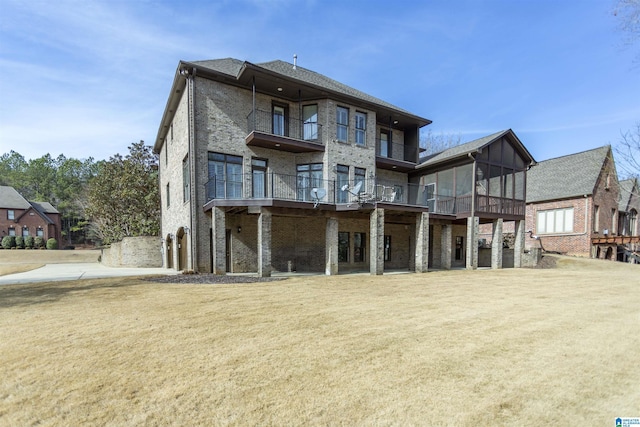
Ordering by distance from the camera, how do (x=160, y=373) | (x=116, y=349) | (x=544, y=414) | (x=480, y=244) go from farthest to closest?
(x=480, y=244) → (x=116, y=349) → (x=160, y=373) → (x=544, y=414)

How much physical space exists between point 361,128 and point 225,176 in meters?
8.06

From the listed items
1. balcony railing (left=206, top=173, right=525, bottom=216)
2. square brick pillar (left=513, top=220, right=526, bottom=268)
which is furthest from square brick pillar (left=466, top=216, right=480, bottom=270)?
square brick pillar (left=513, top=220, right=526, bottom=268)

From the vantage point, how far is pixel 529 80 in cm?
1566

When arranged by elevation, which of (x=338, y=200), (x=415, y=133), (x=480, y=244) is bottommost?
(x=480, y=244)

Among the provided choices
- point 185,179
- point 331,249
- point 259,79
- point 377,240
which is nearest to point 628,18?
point 377,240

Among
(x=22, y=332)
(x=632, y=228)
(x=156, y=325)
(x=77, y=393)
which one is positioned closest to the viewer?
(x=77, y=393)

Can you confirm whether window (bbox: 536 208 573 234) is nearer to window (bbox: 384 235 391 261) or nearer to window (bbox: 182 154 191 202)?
window (bbox: 384 235 391 261)

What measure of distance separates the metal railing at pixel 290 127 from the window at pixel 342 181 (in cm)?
188

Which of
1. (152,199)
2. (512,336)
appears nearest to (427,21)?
(512,336)

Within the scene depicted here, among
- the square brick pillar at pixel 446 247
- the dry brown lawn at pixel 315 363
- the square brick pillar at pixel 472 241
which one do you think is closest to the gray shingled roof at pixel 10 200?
the dry brown lawn at pixel 315 363

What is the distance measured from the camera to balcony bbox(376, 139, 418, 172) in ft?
62.2

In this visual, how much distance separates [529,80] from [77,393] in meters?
20.1

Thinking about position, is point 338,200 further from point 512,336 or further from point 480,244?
point 480,244

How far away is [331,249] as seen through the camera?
48.1 feet
